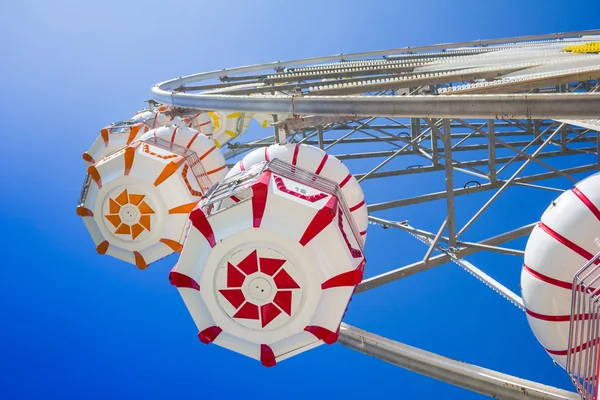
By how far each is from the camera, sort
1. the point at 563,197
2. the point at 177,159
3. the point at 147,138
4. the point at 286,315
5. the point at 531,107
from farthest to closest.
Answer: the point at 147,138 → the point at 177,159 → the point at 286,315 → the point at 563,197 → the point at 531,107

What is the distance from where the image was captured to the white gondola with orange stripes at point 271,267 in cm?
832

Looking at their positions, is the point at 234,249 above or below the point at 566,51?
below

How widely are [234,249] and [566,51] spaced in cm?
1310

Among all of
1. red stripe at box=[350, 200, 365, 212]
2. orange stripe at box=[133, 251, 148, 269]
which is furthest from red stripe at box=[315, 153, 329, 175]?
orange stripe at box=[133, 251, 148, 269]

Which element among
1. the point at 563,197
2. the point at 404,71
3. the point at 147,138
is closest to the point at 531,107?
the point at 563,197

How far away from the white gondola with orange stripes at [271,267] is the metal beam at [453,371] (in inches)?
77.5

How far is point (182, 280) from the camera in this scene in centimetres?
886

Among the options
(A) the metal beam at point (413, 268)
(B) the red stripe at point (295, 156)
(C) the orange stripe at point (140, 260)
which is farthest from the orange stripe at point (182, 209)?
(A) the metal beam at point (413, 268)

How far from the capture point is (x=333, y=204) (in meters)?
8.48

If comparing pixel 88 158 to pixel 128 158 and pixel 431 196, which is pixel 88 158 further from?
pixel 431 196

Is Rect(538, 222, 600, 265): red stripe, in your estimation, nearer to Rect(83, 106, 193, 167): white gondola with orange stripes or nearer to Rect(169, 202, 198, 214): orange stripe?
Rect(169, 202, 198, 214): orange stripe

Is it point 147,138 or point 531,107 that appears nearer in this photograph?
point 531,107

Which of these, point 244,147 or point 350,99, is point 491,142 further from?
point 244,147

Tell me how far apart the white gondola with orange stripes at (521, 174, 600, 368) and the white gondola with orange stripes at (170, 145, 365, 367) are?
2349 millimetres
